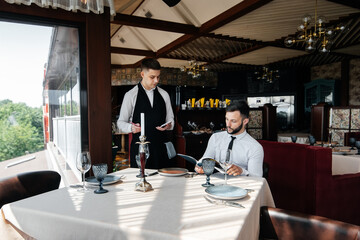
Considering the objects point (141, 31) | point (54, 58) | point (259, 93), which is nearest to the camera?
point (54, 58)

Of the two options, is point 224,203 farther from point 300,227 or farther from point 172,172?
point 172,172

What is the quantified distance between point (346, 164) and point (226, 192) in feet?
7.74

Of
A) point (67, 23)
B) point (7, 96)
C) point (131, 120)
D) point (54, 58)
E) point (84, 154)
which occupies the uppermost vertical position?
point (67, 23)

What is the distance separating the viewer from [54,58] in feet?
9.87

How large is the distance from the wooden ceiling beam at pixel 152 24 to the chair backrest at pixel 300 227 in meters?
5.25

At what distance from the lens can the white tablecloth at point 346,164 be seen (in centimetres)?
288

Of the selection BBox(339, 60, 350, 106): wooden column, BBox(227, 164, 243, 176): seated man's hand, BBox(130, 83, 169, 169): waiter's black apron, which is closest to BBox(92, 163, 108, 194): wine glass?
BBox(227, 164, 243, 176): seated man's hand

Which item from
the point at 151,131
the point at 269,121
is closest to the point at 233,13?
the point at 269,121

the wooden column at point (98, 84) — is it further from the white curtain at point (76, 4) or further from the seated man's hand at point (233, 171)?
the seated man's hand at point (233, 171)

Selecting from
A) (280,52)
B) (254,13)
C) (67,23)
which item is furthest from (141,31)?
(67,23)

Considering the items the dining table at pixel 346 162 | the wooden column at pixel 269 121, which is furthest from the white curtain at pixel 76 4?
the wooden column at pixel 269 121

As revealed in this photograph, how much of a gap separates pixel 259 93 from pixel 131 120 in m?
10.1

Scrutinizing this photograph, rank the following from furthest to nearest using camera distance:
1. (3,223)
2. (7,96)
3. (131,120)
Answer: (131,120), (7,96), (3,223)

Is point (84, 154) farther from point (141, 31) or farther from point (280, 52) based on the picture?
point (280, 52)
